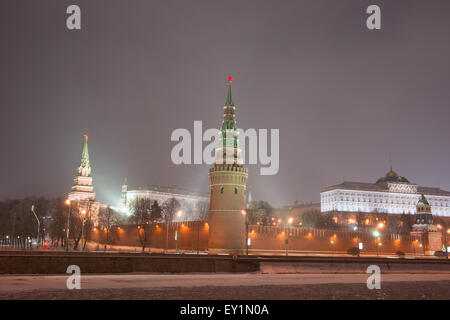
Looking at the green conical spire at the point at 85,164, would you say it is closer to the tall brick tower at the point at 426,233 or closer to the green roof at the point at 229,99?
the green roof at the point at 229,99

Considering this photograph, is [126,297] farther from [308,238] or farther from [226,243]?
[308,238]

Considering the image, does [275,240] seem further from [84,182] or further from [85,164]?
[85,164]

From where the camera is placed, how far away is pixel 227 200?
64375 mm

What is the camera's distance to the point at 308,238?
8688 cm

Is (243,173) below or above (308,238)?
above

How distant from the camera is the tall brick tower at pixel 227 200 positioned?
63.8m

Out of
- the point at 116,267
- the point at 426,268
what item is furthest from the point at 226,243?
the point at 116,267

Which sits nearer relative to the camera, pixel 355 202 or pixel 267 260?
pixel 267 260

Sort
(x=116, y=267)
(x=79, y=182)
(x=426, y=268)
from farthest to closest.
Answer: (x=79, y=182) < (x=426, y=268) < (x=116, y=267)

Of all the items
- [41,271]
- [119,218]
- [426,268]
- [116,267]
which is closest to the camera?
[41,271]

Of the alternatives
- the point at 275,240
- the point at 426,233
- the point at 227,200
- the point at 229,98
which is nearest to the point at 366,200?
the point at 426,233

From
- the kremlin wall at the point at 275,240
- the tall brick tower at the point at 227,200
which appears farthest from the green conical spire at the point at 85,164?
the tall brick tower at the point at 227,200

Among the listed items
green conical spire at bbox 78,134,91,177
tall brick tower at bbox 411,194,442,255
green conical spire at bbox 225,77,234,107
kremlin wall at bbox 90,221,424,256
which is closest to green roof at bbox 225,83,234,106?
green conical spire at bbox 225,77,234,107
